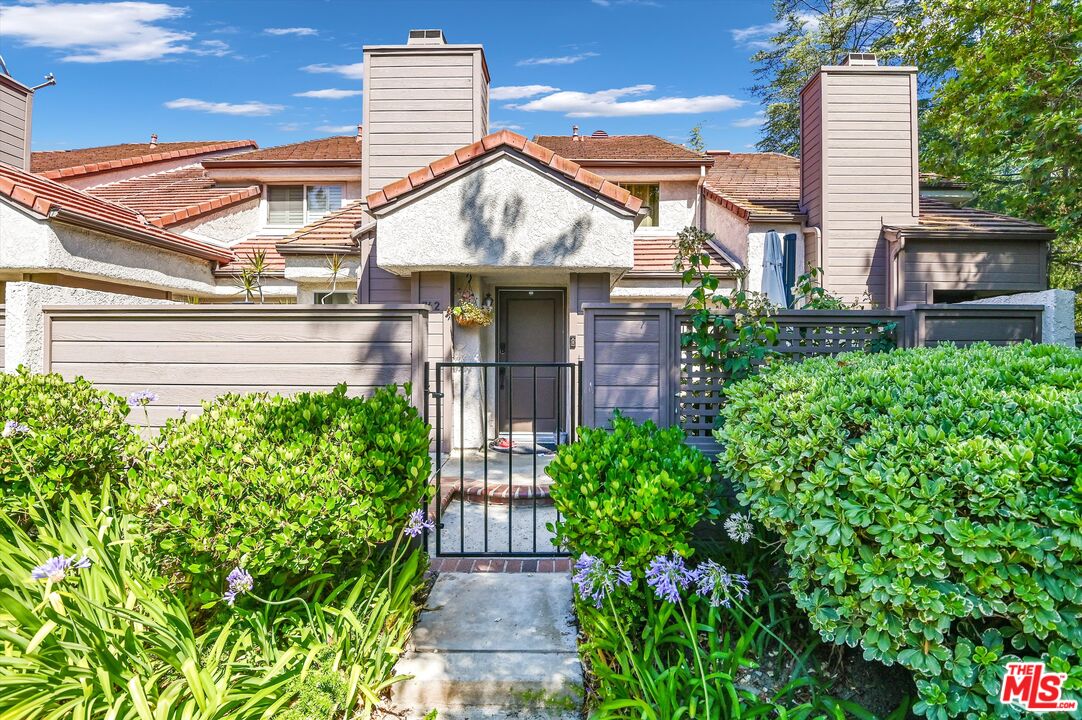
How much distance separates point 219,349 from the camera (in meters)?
4.48

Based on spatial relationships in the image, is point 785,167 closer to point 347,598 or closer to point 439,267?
point 439,267

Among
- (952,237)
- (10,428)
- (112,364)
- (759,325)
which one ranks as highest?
(952,237)

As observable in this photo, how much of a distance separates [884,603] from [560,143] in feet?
45.4

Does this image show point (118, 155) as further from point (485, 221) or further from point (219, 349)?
point (219, 349)

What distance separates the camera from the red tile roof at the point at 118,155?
48.3 ft

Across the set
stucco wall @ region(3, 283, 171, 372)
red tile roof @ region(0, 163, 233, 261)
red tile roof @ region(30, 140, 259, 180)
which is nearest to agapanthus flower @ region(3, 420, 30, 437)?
stucco wall @ region(3, 283, 171, 372)

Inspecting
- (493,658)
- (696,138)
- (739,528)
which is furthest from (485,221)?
(696,138)

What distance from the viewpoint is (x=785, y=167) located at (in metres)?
15.4

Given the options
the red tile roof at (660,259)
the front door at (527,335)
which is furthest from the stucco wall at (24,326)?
the red tile roof at (660,259)

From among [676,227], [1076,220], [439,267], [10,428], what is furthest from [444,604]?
[1076,220]

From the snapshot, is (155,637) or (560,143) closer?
(155,637)

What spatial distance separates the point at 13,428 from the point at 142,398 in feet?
2.34

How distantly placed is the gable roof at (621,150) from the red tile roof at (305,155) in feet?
15.7

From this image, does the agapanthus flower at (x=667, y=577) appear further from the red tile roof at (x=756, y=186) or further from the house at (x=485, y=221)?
the red tile roof at (x=756, y=186)
